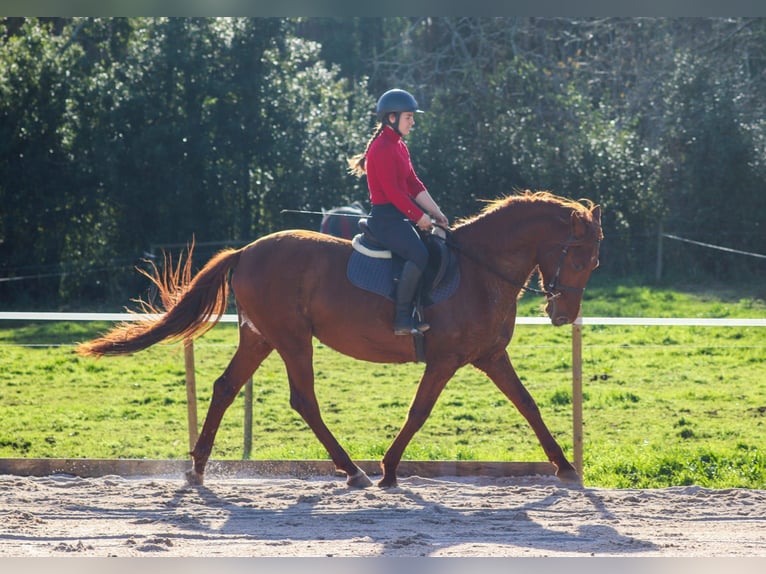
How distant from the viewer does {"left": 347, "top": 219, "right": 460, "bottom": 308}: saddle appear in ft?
22.3

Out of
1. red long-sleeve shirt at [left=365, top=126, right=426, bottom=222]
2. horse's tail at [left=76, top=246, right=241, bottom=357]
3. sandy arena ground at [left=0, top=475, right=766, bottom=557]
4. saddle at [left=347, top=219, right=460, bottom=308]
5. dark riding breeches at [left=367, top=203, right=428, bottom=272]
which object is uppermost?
red long-sleeve shirt at [left=365, top=126, right=426, bottom=222]

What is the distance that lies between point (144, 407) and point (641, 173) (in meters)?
12.3

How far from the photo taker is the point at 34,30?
61.8ft

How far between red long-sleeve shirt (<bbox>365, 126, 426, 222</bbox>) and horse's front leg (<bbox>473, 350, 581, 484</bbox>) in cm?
117

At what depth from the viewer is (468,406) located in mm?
10133

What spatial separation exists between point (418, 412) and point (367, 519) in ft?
3.44

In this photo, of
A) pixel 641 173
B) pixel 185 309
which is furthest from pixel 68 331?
pixel 641 173

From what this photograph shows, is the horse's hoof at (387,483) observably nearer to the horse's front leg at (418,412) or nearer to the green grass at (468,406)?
the horse's front leg at (418,412)

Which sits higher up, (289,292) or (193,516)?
(289,292)

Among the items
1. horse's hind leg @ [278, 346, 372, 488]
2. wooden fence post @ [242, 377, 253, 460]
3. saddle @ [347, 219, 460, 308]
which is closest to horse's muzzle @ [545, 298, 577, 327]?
saddle @ [347, 219, 460, 308]

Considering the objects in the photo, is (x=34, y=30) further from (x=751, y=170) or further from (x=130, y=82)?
(x=751, y=170)

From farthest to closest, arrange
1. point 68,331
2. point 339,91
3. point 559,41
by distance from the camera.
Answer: point 559,41 < point 339,91 < point 68,331

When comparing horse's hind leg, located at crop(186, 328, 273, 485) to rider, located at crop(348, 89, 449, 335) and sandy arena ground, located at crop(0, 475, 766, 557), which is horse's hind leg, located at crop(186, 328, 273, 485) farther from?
rider, located at crop(348, 89, 449, 335)

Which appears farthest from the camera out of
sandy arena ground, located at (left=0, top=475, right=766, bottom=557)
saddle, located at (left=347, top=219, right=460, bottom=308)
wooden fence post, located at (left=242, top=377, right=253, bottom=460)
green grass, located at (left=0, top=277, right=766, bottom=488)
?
green grass, located at (left=0, top=277, right=766, bottom=488)
